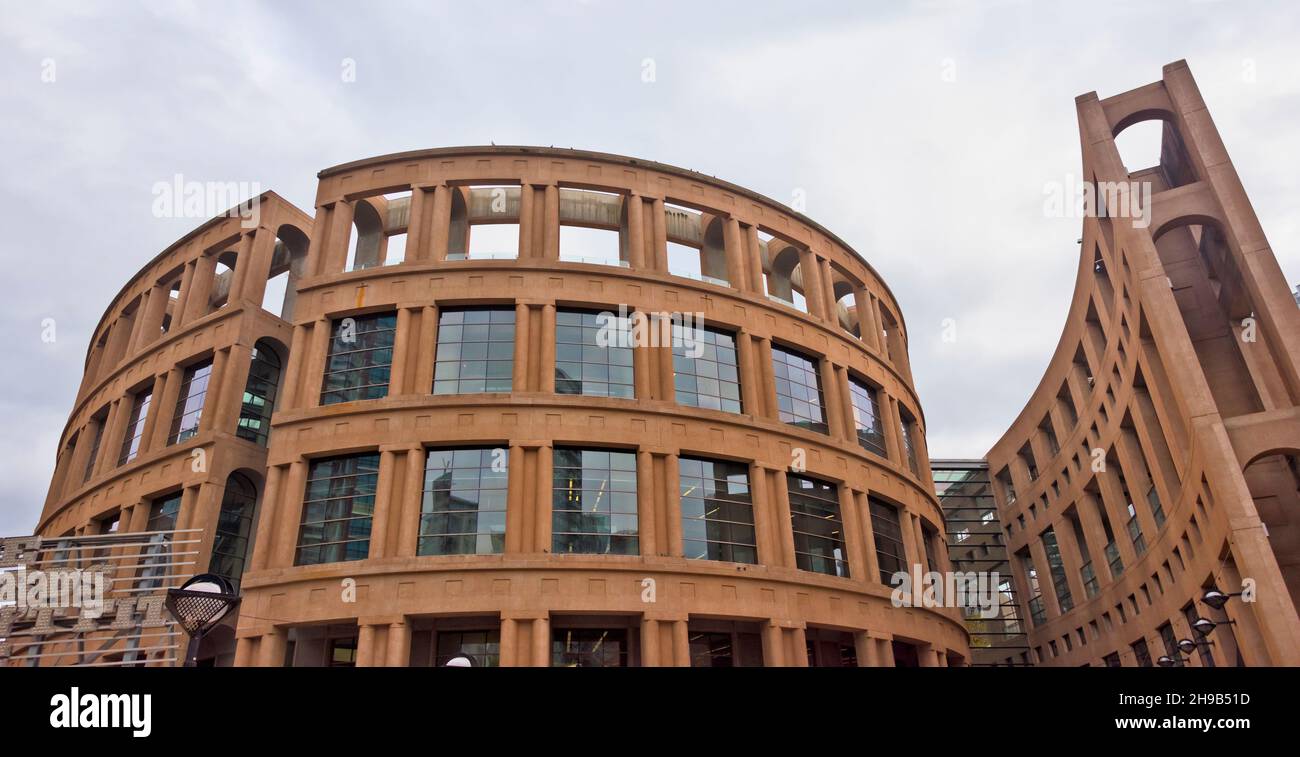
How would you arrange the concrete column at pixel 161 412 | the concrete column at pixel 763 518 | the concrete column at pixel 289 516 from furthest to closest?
the concrete column at pixel 161 412 < the concrete column at pixel 763 518 < the concrete column at pixel 289 516

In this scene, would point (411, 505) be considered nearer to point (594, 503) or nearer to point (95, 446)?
point (594, 503)

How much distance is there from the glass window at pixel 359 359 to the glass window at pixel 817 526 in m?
15.4

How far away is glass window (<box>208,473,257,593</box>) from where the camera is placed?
30.4m

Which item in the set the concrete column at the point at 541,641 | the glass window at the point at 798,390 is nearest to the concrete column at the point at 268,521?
the concrete column at the point at 541,641

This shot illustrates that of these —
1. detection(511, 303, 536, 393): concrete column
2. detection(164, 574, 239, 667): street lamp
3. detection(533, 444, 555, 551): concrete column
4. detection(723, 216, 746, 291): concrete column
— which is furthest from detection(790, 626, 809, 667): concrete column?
detection(164, 574, 239, 667): street lamp

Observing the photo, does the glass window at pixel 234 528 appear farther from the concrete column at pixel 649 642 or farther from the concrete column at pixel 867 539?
the concrete column at pixel 867 539

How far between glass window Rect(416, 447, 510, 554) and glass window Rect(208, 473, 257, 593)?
31.6 feet

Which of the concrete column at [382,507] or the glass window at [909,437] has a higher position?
the glass window at [909,437]

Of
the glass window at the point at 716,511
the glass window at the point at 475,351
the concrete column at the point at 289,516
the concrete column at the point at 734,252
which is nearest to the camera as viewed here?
the concrete column at the point at 289,516

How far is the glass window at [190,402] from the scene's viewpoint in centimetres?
3139

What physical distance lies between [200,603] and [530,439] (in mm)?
15713

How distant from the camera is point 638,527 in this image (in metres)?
26.5

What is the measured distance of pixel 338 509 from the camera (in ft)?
Answer: 87.0
